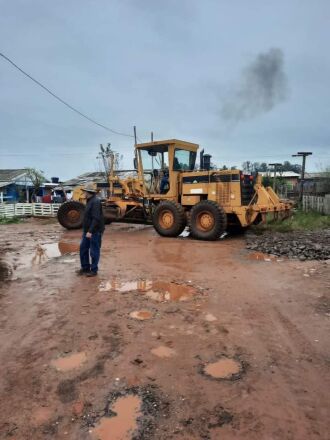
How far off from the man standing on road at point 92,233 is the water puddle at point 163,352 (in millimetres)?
3282

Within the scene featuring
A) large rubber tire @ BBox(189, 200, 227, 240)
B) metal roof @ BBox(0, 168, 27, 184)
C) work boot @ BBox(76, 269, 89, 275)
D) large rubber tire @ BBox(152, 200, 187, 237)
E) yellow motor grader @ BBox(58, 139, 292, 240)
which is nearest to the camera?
work boot @ BBox(76, 269, 89, 275)

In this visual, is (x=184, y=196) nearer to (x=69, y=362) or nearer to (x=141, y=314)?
(x=141, y=314)

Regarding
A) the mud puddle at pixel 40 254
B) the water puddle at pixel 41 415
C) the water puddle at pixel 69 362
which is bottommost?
the water puddle at pixel 41 415

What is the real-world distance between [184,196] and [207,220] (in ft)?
4.32

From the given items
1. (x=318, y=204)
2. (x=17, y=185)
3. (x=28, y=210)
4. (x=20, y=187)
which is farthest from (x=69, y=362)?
(x=20, y=187)

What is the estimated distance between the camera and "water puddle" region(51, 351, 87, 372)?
3.61m

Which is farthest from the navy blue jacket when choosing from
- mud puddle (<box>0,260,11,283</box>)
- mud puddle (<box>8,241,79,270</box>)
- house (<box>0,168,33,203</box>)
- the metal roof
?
the metal roof

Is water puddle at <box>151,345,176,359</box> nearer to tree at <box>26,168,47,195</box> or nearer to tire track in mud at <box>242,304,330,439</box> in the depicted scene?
tire track in mud at <box>242,304,330,439</box>

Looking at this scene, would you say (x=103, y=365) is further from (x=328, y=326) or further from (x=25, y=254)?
(x=25, y=254)

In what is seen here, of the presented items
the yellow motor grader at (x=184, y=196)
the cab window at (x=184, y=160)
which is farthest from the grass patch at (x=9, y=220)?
the cab window at (x=184, y=160)

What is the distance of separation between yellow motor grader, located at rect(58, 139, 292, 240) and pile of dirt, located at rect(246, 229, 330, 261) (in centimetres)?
79

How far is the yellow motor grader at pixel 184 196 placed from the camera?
37.4 ft

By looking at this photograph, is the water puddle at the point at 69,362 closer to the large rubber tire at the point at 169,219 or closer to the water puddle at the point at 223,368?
the water puddle at the point at 223,368

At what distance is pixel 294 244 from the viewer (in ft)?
31.4
